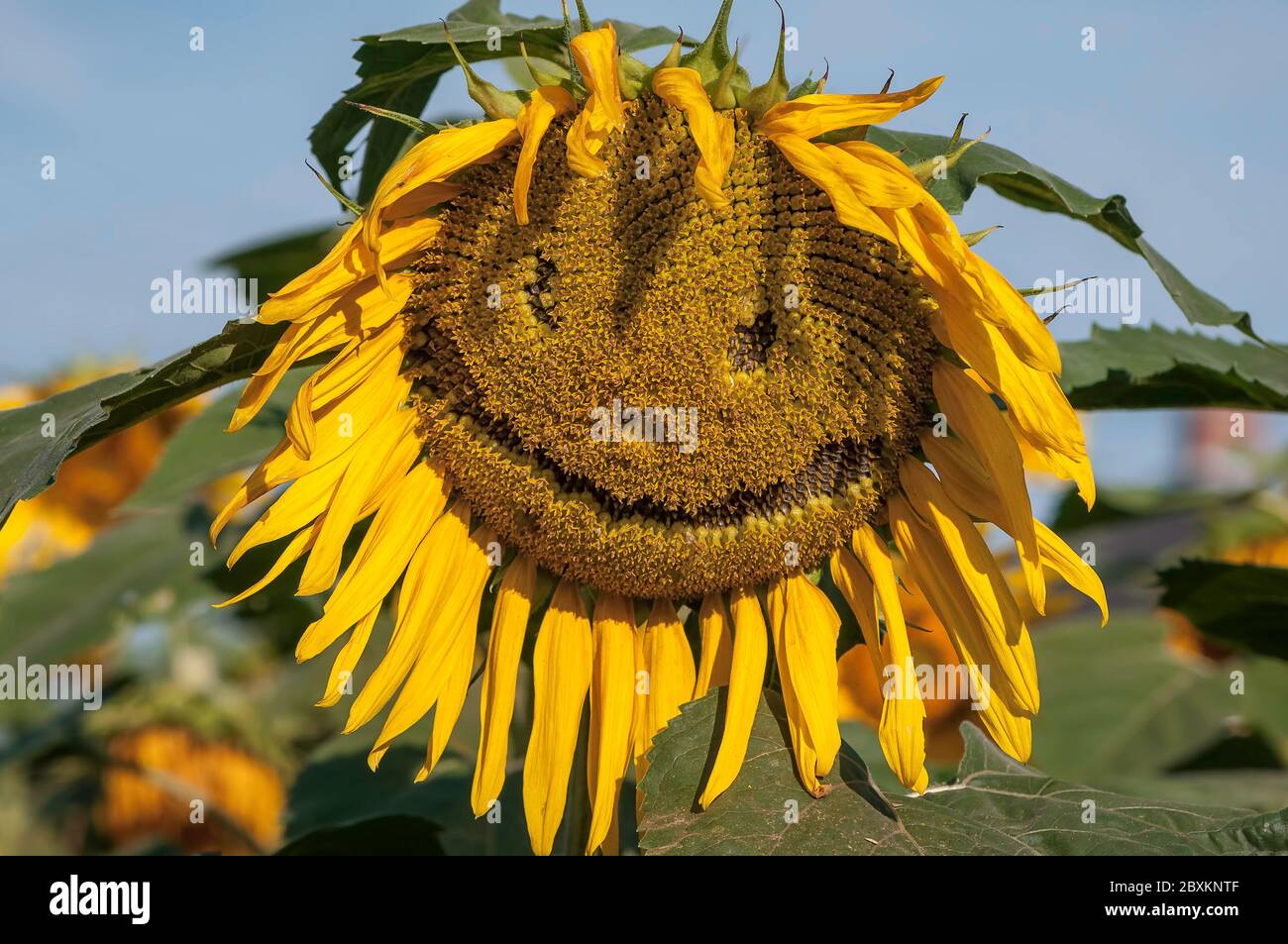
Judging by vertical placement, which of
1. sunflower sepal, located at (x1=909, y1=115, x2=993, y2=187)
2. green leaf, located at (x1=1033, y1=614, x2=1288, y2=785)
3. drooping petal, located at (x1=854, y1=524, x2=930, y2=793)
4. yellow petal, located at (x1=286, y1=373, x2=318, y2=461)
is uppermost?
sunflower sepal, located at (x1=909, y1=115, x2=993, y2=187)

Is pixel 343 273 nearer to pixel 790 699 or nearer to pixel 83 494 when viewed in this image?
pixel 790 699

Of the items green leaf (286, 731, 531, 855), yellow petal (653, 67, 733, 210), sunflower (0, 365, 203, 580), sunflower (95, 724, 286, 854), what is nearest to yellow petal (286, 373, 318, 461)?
yellow petal (653, 67, 733, 210)

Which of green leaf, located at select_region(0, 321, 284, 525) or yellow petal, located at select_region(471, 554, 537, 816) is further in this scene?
yellow petal, located at select_region(471, 554, 537, 816)

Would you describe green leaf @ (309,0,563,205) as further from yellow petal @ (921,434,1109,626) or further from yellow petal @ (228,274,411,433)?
yellow petal @ (921,434,1109,626)

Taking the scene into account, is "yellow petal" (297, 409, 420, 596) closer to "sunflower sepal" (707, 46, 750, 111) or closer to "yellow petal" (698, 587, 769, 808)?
"yellow petal" (698, 587, 769, 808)

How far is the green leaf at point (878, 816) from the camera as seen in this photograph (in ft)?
6.55

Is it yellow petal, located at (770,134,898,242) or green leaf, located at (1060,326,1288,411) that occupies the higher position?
yellow petal, located at (770,134,898,242)

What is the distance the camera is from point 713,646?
2445 millimetres

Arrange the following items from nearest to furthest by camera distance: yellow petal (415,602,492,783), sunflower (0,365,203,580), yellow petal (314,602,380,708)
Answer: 1. yellow petal (314,602,380,708)
2. yellow petal (415,602,492,783)
3. sunflower (0,365,203,580)

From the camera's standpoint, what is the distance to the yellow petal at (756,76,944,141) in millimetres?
1896

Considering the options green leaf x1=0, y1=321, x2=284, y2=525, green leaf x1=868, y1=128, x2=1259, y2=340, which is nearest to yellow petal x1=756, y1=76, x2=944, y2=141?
green leaf x1=868, y1=128, x2=1259, y2=340

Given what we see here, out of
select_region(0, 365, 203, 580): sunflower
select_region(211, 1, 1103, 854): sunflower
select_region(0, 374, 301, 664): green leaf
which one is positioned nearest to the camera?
select_region(211, 1, 1103, 854): sunflower

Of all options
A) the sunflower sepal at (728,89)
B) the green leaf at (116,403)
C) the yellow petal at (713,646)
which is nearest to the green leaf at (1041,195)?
the sunflower sepal at (728,89)
